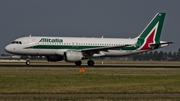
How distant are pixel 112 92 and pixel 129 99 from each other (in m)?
3.75

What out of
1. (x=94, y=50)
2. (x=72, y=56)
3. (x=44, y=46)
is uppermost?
(x=44, y=46)

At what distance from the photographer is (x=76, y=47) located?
64125mm

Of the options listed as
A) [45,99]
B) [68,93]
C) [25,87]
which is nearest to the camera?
[45,99]

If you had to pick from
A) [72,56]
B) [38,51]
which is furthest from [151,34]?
[38,51]

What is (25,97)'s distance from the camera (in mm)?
22578

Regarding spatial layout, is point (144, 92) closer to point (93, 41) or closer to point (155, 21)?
point (93, 41)

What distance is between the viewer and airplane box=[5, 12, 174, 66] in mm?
62312

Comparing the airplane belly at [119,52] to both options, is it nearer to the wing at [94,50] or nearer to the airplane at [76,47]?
the airplane at [76,47]

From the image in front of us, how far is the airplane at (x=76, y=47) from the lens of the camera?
204ft

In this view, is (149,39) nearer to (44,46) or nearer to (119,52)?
(119,52)

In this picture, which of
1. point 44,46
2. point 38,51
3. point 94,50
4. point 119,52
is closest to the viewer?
point 44,46

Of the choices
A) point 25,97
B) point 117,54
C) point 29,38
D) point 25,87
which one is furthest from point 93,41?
point 25,97

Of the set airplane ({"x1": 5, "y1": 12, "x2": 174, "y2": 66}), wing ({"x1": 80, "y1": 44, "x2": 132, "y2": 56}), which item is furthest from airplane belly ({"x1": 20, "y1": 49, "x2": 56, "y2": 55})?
wing ({"x1": 80, "y1": 44, "x2": 132, "y2": 56})

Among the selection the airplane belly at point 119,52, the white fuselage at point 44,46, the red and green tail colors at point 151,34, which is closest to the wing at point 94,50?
the white fuselage at point 44,46
